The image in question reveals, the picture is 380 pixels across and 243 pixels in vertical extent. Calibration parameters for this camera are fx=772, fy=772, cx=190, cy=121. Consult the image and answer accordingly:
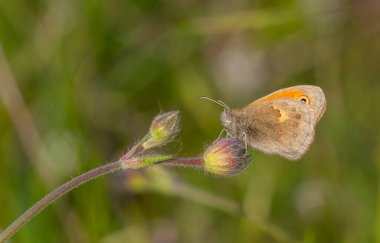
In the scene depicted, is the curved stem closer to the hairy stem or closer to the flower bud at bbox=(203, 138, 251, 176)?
the hairy stem

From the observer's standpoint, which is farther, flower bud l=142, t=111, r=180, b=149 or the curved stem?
flower bud l=142, t=111, r=180, b=149

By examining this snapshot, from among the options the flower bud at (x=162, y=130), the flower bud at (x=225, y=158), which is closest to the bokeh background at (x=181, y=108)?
the flower bud at (x=225, y=158)

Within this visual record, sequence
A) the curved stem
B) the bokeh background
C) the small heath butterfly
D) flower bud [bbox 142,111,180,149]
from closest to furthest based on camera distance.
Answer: the curved stem < flower bud [bbox 142,111,180,149] < the small heath butterfly < the bokeh background

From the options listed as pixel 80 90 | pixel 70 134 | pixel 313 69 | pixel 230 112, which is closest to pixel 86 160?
pixel 70 134

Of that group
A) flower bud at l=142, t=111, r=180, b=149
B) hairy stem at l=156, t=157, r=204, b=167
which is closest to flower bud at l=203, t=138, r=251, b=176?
hairy stem at l=156, t=157, r=204, b=167

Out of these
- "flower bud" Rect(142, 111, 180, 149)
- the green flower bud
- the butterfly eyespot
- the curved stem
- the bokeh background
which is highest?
the bokeh background

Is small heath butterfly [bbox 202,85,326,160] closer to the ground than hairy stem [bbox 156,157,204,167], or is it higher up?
higher up

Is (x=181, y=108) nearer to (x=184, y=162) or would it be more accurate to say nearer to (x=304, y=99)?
(x=304, y=99)
